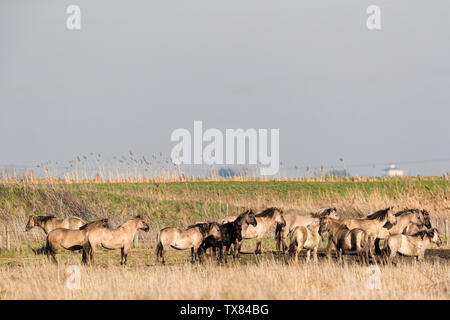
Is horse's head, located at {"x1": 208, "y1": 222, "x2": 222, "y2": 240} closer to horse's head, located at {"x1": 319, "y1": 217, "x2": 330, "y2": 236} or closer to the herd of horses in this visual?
the herd of horses

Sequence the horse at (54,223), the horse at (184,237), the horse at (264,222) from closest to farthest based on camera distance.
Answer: the horse at (184,237) → the horse at (264,222) → the horse at (54,223)

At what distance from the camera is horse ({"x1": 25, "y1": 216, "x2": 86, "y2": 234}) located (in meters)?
19.5

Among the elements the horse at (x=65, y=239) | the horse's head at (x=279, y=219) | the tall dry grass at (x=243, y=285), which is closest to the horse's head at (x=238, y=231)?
the horse's head at (x=279, y=219)

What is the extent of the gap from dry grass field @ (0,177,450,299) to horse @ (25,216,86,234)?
0.99m

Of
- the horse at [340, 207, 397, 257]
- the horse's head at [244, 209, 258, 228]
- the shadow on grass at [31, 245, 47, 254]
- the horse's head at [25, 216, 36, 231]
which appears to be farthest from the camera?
the shadow on grass at [31, 245, 47, 254]

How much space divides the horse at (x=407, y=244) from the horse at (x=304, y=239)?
198 cm

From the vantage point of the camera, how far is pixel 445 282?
1241 centimetres

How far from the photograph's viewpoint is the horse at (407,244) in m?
15.8

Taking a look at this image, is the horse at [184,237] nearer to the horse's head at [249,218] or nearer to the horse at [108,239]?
the horse at [108,239]

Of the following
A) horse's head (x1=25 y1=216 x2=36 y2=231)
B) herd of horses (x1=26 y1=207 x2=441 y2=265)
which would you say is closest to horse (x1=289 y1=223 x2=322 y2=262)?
herd of horses (x1=26 y1=207 x2=441 y2=265)

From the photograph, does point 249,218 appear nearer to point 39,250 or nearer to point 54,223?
point 54,223

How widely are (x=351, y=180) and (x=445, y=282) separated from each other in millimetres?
32841

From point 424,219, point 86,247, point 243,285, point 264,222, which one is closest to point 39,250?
point 86,247
